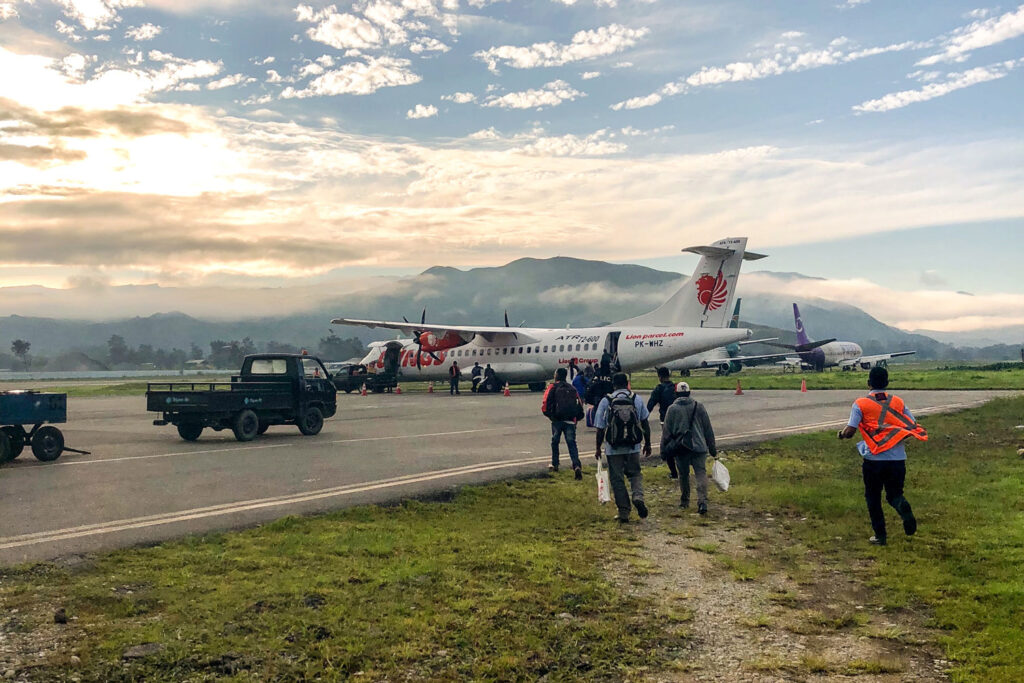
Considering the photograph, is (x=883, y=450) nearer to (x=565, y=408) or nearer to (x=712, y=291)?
(x=565, y=408)

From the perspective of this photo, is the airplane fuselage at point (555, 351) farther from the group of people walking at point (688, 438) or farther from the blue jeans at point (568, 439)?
the group of people walking at point (688, 438)

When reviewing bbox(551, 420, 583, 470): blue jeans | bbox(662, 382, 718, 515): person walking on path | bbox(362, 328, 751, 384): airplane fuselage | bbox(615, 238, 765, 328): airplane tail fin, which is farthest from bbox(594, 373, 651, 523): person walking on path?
bbox(615, 238, 765, 328): airplane tail fin

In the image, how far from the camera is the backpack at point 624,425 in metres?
11.3

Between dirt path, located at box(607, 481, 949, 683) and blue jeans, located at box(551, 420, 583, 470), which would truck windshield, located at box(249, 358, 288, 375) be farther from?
dirt path, located at box(607, 481, 949, 683)

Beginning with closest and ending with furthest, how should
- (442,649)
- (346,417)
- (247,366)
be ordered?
(442,649), (247,366), (346,417)

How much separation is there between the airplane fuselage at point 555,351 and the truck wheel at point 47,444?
23.3 meters

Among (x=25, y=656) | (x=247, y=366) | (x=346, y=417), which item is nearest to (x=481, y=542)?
(x=25, y=656)

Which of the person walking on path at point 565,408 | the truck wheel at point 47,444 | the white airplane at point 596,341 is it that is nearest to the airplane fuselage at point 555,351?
the white airplane at point 596,341

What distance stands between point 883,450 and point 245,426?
52.6 feet

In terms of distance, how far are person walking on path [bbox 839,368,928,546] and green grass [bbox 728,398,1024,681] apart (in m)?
0.34

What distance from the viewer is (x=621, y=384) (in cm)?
1173

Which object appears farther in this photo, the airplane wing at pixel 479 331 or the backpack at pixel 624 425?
the airplane wing at pixel 479 331

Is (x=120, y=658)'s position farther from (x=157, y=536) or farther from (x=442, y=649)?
(x=157, y=536)

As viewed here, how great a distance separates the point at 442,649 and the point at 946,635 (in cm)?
420
